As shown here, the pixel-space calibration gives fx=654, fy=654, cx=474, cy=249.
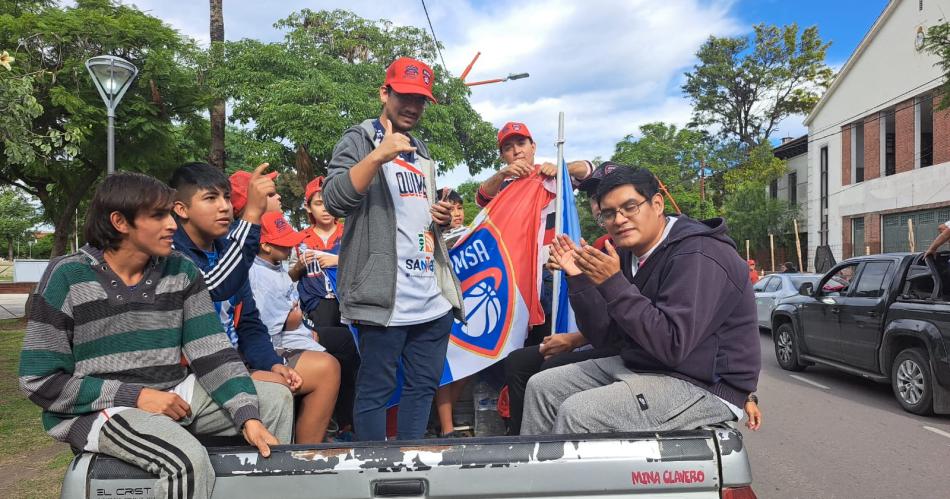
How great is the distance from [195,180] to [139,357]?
0.89 meters

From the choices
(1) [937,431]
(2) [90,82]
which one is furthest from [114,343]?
(2) [90,82]

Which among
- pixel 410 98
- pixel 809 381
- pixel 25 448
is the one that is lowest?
pixel 809 381

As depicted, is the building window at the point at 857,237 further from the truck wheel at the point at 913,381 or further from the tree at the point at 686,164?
the truck wheel at the point at 913,381

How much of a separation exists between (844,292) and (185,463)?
8.94 m

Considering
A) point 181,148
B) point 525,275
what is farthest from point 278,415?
point 181,148

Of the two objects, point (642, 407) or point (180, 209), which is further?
point (180, 209)

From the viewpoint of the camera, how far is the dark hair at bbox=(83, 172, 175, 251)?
211 cm

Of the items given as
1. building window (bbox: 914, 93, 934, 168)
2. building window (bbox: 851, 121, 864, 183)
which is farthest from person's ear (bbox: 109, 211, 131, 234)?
building window (bbox: 851, 121, 864, 183)

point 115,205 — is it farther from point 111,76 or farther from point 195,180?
point 111,76

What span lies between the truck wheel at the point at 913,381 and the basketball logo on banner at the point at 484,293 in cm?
556

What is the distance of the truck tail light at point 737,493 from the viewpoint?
1734 mm

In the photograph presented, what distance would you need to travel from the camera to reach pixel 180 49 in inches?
599

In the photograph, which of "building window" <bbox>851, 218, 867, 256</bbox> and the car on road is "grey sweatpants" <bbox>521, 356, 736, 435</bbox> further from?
"building window" <bbox>851, 218, 867, 256</bbox>

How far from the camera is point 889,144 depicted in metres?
29.0
